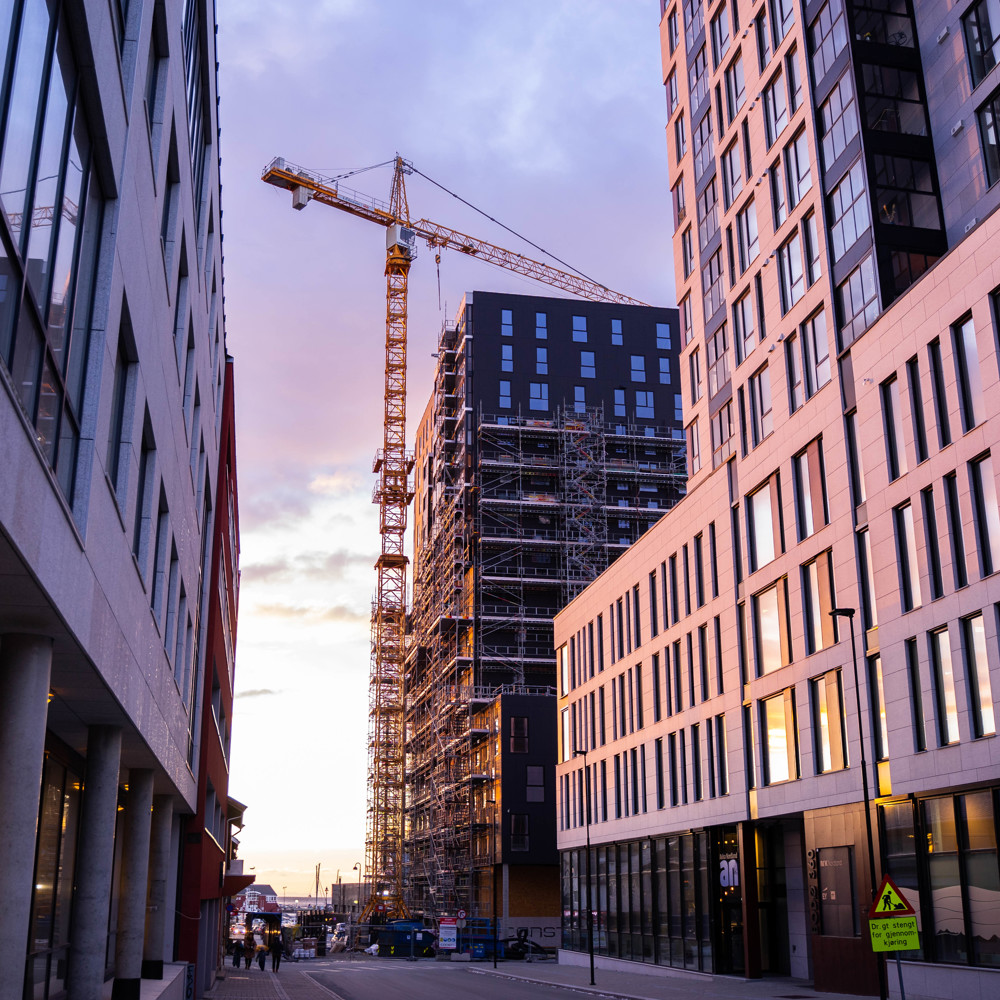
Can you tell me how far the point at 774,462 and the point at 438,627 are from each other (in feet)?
212

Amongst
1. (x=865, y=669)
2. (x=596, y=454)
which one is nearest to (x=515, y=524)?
(x=596, y=454)

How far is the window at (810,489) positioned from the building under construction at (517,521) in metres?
49.5

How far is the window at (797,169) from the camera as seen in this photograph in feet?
132

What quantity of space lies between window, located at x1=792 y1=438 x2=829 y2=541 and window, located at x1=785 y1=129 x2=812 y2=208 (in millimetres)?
9750

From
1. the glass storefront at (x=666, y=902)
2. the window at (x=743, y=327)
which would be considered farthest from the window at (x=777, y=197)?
the glass storefront at (x=666, y=902)

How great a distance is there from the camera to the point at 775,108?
142 feet

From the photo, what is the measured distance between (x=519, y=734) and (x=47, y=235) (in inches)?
3035

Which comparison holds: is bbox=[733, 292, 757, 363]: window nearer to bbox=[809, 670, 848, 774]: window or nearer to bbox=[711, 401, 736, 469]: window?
bbox=[711, 401, 736, 469]: window

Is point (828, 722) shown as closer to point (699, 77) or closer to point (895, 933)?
point (895, 933)

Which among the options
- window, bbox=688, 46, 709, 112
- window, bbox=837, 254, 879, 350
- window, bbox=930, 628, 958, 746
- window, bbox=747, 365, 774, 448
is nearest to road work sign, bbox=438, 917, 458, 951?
window, bbox=747, 365, 774, 448

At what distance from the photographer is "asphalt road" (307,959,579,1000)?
3703 cm

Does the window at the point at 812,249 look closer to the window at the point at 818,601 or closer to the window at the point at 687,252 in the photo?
the window at the point at 818,601

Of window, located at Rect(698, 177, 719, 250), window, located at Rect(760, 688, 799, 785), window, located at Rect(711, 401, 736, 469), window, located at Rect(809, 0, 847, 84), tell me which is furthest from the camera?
window, located at Rect(698, 177, 719, 250)

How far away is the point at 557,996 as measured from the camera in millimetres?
37062
